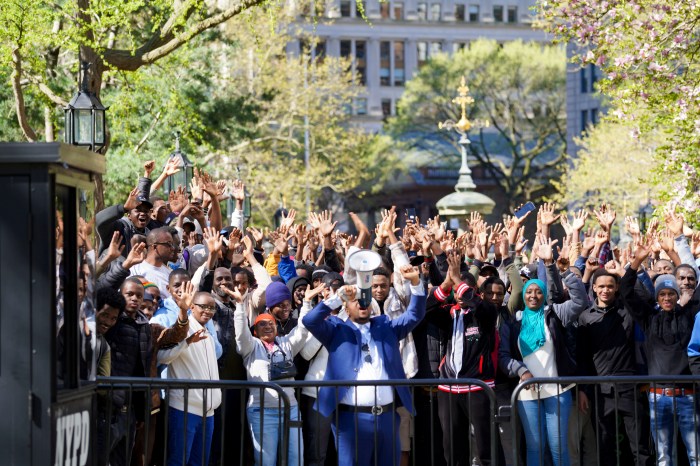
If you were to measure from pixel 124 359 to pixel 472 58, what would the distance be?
69.6m

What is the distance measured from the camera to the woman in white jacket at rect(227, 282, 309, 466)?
10.4 meters

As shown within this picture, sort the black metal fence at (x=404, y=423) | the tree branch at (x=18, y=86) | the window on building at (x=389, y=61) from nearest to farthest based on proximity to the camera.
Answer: the black metal fence at (x=404, y=423), the tree branch at (x=18, y=86), the window on building at (x=389, y=61)

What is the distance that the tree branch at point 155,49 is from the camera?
20.2 m

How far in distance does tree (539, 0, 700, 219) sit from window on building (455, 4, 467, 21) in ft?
347

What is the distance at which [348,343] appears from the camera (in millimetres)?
10336

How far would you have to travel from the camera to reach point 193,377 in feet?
33.1

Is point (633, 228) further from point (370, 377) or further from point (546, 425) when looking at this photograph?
point (370, 377)

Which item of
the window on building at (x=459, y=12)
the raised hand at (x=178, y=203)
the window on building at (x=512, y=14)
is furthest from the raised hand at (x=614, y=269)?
the window on building at (x=459, y=12)

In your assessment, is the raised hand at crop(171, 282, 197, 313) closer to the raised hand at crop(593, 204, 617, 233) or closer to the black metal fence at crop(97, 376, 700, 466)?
the black metal fence at crop(97, 376, 700, 466)

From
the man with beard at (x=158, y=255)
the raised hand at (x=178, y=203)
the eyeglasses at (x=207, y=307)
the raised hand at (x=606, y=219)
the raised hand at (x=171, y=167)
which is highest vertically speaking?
the raised hand at (x=171, y=167)

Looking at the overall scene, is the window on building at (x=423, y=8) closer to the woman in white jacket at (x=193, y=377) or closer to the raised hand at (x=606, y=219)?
the raised hand at (x=606, y=219)

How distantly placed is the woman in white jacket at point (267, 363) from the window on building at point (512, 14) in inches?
4524

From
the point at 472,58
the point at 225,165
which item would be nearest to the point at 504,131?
the point at 472,58

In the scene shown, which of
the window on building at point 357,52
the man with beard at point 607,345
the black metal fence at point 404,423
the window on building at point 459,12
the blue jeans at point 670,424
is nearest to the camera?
the black metal fence at point 404,423
